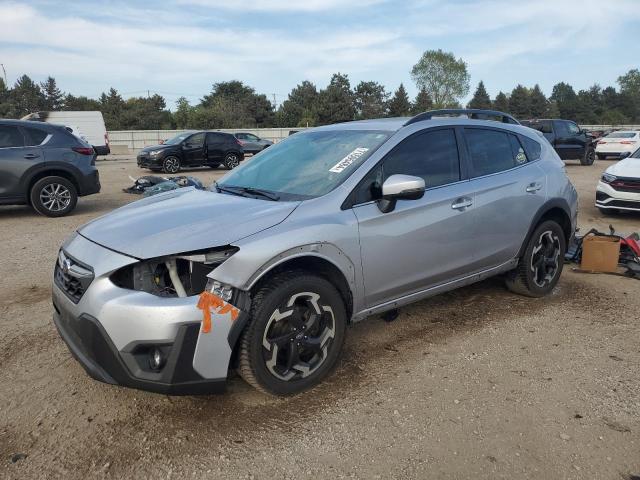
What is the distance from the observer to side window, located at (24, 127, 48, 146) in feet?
28.8

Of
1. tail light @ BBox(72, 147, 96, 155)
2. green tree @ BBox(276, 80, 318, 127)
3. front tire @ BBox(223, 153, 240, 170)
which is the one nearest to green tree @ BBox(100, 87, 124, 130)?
green tree @ BBox(276, 80, 318, 127)

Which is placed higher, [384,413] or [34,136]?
Result: [34,136]

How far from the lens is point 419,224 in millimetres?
3594

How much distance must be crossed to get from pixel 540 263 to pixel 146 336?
3675 mm

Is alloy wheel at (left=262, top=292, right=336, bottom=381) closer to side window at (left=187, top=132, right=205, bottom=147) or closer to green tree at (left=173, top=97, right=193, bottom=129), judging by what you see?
side window at (left=187, top=132, right=205, bottom=147)

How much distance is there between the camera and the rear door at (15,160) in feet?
28.0

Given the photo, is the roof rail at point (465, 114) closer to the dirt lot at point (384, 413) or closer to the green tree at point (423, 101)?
the dirt lot at point (384, 413)

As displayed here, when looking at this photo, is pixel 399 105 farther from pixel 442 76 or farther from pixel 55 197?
pixel 55 197

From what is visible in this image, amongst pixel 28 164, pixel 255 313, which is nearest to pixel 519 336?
pixel 255 313

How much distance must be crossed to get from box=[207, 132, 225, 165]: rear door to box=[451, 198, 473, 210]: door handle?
15817 millimetres

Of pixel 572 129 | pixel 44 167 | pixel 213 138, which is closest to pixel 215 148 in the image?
pixel 213 138

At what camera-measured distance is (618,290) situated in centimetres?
516

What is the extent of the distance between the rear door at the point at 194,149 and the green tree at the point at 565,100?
88899 millimetres

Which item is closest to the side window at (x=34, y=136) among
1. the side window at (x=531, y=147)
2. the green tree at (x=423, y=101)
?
the side window at (x=531, y=147)
